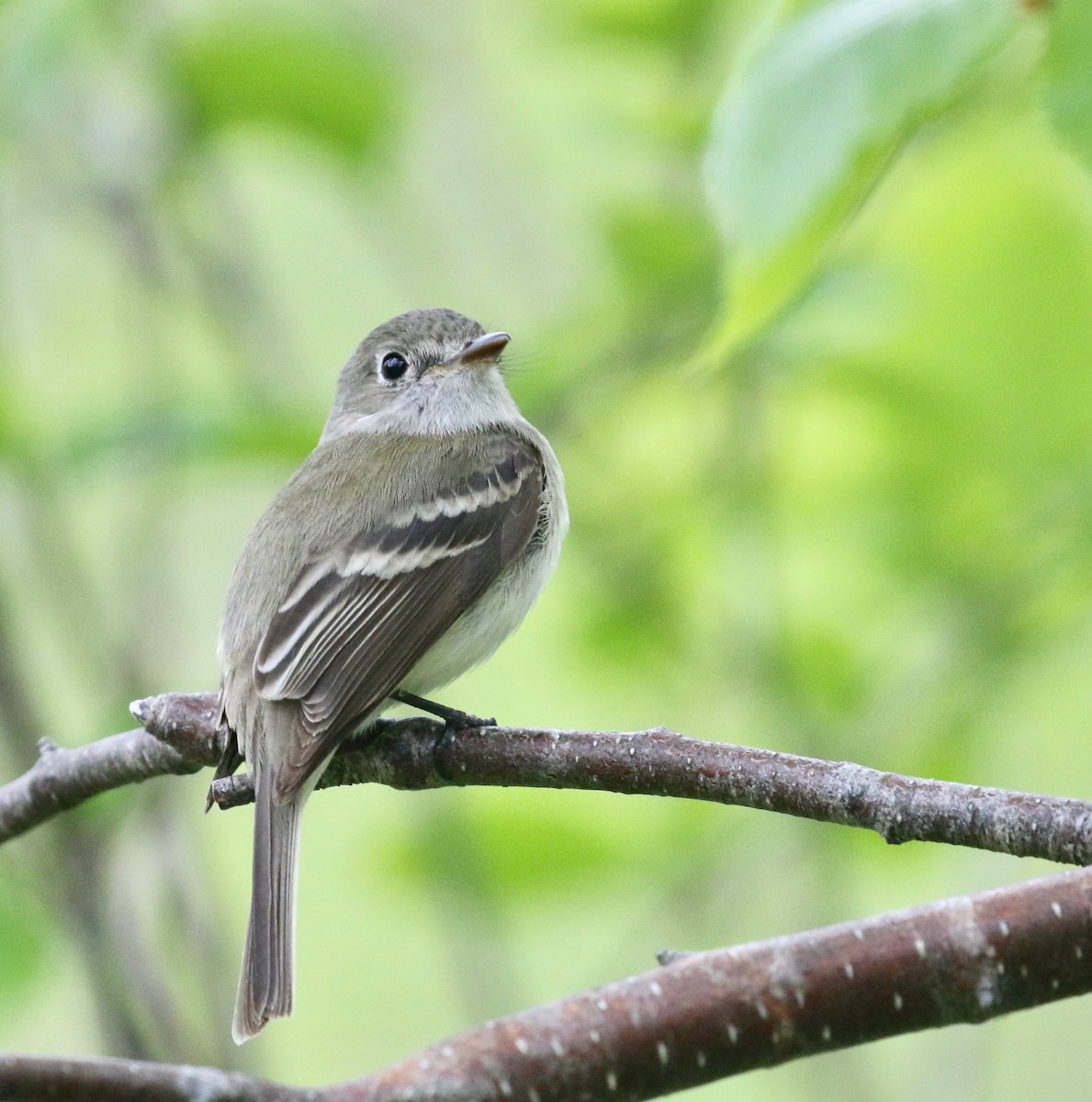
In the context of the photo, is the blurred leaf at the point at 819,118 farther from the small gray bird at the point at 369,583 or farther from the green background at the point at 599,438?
the small gray bird at the point at 369,583

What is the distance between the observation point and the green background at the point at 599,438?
355 cm

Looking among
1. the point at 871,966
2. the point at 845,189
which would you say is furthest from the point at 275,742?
the point at 845,189

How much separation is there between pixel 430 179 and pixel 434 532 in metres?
2.33

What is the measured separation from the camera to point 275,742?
10.3ft

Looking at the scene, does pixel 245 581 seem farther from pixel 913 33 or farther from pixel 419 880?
pixel 913 33

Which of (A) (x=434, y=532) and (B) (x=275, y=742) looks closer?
(B) (x=275, y=742)

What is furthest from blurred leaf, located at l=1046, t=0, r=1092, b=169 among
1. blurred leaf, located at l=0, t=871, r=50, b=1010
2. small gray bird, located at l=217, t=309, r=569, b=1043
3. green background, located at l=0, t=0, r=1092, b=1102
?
blurred leaf, located at l=0, t=871, r=50, b=1010

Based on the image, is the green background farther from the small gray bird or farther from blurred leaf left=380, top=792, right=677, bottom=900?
the small gray bird

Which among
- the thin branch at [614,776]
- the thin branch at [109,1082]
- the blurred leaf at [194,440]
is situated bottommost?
the thin branch at [109,1082]

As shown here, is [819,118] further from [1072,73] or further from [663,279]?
[663,279]

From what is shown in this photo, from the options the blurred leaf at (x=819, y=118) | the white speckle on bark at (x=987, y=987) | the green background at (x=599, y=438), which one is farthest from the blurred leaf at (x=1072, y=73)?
the green background at (x=599, y=438)

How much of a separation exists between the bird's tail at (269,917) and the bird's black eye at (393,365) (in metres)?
1.88

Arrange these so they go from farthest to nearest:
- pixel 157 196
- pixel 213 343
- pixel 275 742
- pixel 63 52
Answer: pixel 213 343, pixel 157 196, pixel 63 52, pixel 275 742

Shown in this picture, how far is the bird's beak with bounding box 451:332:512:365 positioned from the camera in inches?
166
